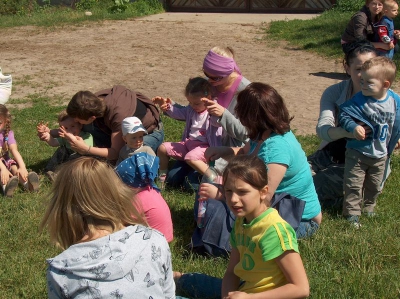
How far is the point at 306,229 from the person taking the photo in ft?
14.0

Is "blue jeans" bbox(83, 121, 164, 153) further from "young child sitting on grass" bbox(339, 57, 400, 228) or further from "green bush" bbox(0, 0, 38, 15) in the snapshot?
"green bush" bbox(0, 0, 38, 15)

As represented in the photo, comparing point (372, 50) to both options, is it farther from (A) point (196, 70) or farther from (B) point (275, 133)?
(A) point (196, 70)

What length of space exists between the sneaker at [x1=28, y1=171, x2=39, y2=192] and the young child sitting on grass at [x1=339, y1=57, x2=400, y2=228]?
2680 mm

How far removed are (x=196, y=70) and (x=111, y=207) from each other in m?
8.11

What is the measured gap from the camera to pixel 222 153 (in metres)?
5.02

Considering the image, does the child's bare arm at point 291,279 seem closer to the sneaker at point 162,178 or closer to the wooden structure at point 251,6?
Answer: the sneaker at point 162,178

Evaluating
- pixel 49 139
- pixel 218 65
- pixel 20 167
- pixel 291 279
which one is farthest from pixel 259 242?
pixel 49 139

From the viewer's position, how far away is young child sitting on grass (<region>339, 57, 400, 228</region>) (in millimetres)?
4441

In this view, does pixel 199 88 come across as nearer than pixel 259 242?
No

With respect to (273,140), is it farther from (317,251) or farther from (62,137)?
(62,137)

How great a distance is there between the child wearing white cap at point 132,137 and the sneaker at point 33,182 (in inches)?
31.9

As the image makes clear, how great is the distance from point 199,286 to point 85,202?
4.49 feet

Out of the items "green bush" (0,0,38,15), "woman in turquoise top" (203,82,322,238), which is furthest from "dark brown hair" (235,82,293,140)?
"green bush" (0,0,38,15)

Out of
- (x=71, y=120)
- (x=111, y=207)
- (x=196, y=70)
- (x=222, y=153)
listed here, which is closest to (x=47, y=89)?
(x=196, y=70)
